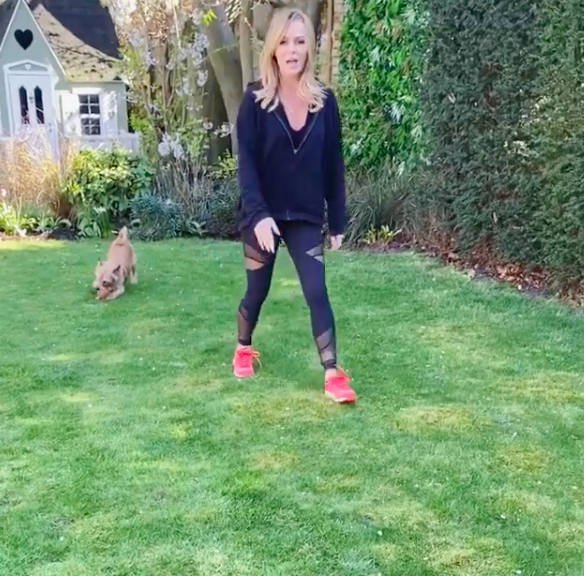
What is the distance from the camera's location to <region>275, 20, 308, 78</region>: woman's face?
286 centimetres

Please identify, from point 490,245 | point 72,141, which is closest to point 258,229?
point 490,245

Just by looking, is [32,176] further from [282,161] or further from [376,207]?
[282,161]

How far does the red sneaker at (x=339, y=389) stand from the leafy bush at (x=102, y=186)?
4.67 metres

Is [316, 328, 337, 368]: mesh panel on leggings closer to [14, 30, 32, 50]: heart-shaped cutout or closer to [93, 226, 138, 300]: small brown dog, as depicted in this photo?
[93, 226, 138, 300]: small brown dog

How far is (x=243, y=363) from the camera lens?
3381mm

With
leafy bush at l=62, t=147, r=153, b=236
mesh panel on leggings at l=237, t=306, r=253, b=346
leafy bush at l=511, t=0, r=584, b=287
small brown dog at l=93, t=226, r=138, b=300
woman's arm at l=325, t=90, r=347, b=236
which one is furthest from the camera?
leafy bush at l=62, t=147, r=153, b=236

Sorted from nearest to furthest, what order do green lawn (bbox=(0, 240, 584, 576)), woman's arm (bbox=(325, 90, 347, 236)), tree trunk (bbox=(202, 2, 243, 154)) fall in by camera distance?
green lawn (bbox=(0, 240, 584, 576))
woman's arm (bbox=(325, 90, 347, 236))
tree trunk (bbox=(202, 2, 243, 154))

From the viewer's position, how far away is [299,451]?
2.65 m

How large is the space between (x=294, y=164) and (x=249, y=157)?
18cm

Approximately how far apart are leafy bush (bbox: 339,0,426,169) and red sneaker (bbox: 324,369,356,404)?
10.9 feet

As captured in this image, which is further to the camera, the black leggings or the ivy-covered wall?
the ivy-covered wall

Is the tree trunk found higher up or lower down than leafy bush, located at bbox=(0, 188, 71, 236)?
higher up

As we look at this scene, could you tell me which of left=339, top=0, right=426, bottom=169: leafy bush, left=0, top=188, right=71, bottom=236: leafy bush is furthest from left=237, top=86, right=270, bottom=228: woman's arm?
left=0, top=188, right=71, bottom=236: leafy bush

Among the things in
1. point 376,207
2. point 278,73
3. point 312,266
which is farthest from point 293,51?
point 376,207
